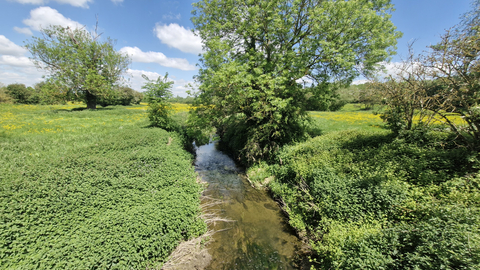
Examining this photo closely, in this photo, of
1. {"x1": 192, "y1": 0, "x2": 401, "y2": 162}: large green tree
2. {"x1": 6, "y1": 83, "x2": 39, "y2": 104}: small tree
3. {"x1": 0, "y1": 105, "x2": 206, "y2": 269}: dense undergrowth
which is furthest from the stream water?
{"x1": 6, "y1": 83, "x2": 39, "y2": 104}: small tree

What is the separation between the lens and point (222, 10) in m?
11.9

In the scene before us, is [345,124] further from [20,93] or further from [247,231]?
[20,93]

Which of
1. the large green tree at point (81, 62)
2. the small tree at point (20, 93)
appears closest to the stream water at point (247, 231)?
the large green tree at point (81, 62)

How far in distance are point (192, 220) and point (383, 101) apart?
32.0ft

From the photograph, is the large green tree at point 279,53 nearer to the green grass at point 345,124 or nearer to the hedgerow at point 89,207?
the green grass at point 345,124

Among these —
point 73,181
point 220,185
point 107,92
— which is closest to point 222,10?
point 220,185

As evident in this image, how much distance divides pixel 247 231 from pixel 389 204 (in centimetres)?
496

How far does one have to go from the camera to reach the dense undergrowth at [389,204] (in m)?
3.62

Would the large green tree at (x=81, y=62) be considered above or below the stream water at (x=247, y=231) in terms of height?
above

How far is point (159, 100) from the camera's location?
1262 cm

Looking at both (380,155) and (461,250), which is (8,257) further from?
(380,155)

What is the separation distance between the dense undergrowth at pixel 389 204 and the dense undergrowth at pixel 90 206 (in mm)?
4572

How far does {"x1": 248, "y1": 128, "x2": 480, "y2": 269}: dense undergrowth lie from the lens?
11.9 feet

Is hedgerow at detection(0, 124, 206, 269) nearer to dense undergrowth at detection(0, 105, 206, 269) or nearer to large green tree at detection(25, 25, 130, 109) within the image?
dense undergrowth at detection(0, 105, 206, 269)
